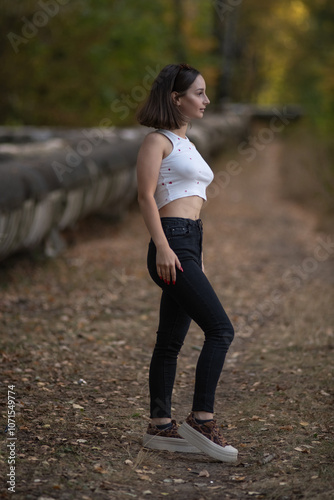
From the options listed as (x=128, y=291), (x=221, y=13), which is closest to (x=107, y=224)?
(x=128, y=291)

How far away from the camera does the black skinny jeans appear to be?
3.58m

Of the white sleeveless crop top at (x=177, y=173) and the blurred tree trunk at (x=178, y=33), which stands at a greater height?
the blurred tree trunk at (x=178, y=33)

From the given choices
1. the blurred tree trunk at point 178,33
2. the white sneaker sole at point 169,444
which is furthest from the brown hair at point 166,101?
the blurred tree trunk at point 178,33

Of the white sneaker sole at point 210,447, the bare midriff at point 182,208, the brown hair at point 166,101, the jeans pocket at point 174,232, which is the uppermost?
the brown hair at point 166,101

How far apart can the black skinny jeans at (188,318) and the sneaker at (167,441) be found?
4.3 inches

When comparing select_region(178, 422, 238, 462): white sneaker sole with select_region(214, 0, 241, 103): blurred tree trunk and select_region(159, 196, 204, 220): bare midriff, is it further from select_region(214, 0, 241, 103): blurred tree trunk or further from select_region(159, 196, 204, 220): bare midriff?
select_region(214, 0, 241, 103): blurred tree trunk

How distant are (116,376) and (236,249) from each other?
5.64 metres

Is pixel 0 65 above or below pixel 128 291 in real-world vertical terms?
above

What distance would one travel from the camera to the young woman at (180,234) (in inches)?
139

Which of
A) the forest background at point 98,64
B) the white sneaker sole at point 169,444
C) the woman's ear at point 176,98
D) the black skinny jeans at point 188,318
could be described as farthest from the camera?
the forest background at point 98,64

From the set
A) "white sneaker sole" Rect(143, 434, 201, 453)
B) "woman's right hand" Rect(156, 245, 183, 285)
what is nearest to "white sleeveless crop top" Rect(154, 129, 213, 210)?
"woman's right hand" Rect(156, 245, 183, 285)

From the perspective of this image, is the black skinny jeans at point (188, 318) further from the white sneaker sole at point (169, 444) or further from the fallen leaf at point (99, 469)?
the fallen leaf at point (99, 469)

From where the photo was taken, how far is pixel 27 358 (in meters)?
5.41

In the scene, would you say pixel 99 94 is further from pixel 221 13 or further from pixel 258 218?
pixel 221 13
